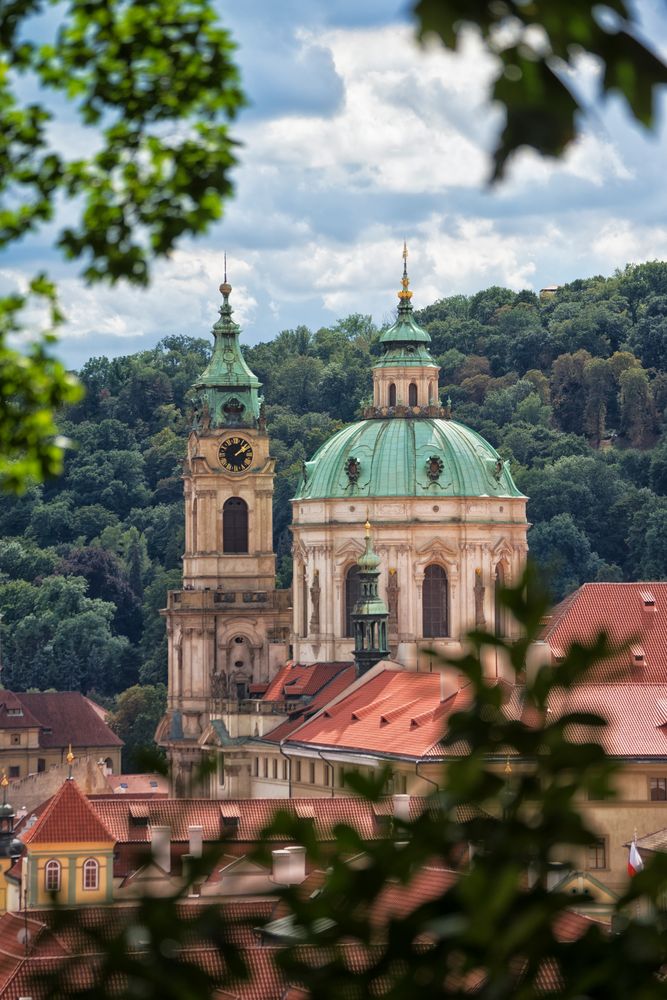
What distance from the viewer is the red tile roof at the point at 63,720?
139m

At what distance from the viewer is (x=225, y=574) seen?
115500 millimetres

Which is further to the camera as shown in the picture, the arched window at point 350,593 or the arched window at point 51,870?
the arched window at point 350,593

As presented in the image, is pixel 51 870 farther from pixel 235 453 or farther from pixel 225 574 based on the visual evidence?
Answer: pixel 235 453

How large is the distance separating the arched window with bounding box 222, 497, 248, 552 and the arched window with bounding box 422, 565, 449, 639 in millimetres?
10258

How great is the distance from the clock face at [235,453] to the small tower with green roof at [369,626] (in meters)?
11.5

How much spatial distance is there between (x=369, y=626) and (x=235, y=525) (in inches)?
505

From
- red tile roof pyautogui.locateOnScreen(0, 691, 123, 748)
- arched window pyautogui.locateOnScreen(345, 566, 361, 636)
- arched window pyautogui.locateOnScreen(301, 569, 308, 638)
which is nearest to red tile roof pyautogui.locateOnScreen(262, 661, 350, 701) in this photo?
arched window pyautogui.locateOnScreen(301, 569, 308, 638)

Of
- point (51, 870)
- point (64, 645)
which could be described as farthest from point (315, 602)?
point (64, 645)

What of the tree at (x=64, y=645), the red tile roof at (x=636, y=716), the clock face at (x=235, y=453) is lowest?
the red tile roof at (x=636, y=716)

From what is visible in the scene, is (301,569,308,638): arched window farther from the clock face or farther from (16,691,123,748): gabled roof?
(16,691,123,748): gabled roof

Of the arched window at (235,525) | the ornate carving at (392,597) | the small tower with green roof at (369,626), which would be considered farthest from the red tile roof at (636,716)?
the arched window at (235,525)

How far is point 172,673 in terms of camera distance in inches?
4552

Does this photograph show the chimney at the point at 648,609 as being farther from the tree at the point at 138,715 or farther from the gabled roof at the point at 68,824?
the tree at the point at 138,715

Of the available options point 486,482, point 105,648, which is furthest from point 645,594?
point 105,648
